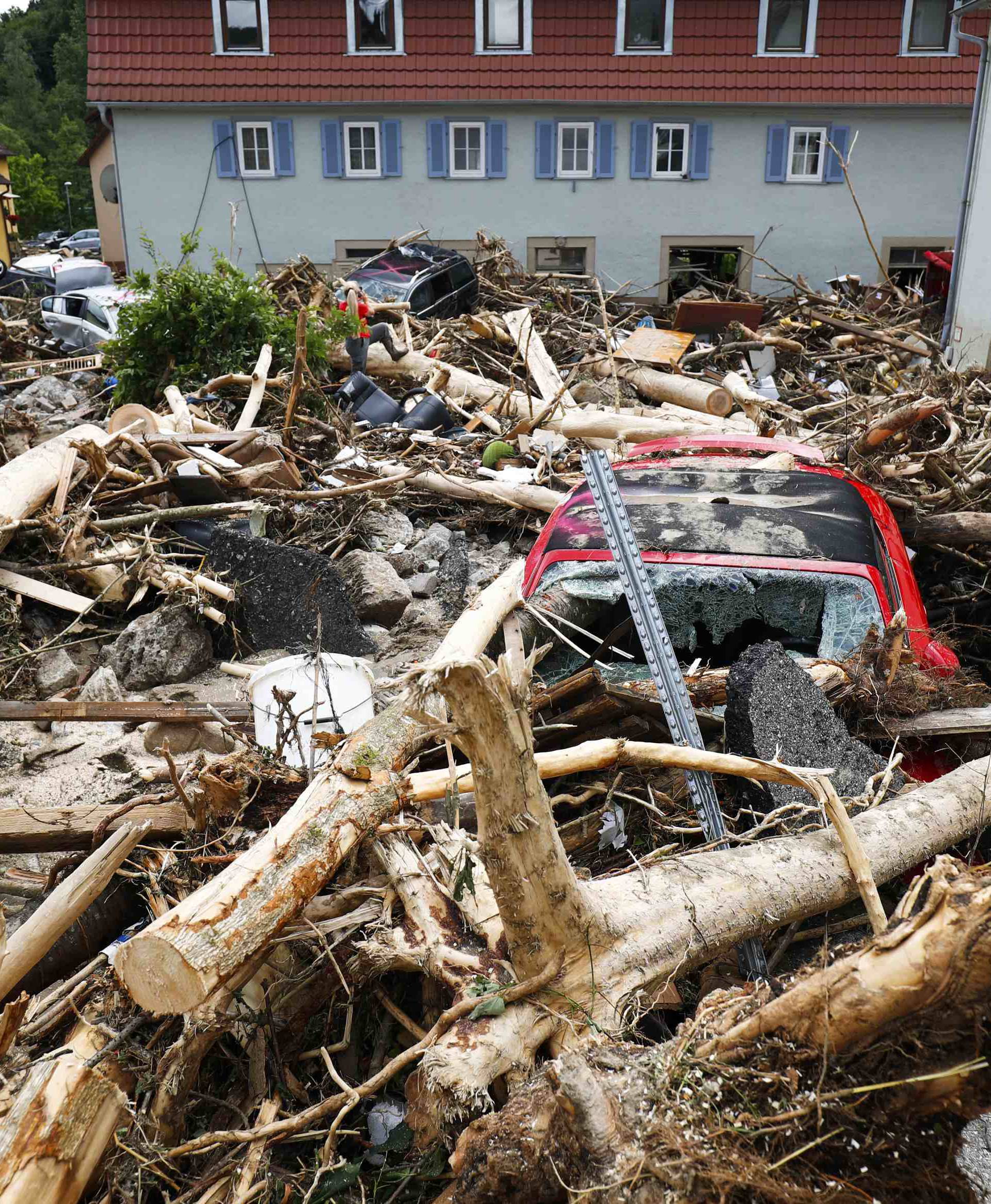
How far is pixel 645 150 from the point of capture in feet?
76.8

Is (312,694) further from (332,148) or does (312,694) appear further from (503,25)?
(503,25)

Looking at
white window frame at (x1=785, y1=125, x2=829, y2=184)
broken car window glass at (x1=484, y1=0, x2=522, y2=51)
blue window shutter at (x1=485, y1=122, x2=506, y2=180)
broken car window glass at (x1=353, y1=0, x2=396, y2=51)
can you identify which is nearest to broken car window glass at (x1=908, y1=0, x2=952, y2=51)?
white window frame at (x1=785, y1=125, x2=829, y2=184)

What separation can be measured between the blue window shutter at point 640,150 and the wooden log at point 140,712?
2119cm

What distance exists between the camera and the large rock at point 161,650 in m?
6.56

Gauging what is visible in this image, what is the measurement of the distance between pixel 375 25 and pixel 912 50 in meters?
11.6

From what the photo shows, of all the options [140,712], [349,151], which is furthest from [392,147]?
[140,712]

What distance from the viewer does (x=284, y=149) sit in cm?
2286

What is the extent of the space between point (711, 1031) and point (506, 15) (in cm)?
2452

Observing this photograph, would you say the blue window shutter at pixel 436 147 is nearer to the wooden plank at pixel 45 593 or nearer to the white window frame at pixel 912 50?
the white window frame at pixel 912 50

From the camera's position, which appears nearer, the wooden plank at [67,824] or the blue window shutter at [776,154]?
the wooden plank at [67,824]

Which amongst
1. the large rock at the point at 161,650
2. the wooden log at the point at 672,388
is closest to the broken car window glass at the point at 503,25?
the wooden log at the point at 672,388

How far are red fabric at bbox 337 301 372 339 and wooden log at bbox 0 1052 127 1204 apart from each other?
10657 millimetres

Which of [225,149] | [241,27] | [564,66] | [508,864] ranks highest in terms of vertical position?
[241,27]

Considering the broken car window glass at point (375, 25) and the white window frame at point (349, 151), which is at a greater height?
the broken car window glass at point (375, 25)
